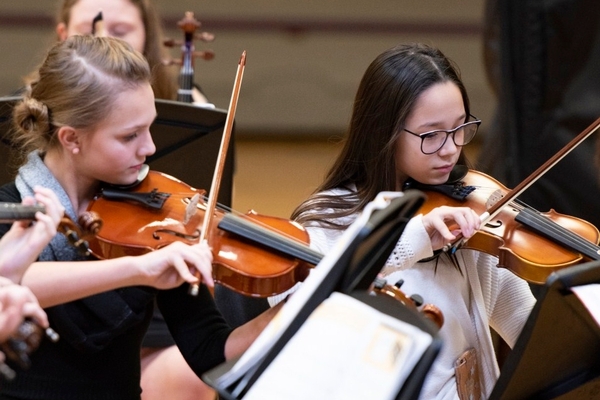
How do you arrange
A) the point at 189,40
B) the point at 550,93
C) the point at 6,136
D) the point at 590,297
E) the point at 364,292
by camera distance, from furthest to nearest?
1. the point at 550,93
2. the point at 189,40
3. the point at 6,136
4. the point at 590,297
5. the point at 364,292

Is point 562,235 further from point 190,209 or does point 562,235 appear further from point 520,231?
point 190,209

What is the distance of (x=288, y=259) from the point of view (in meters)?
1.33

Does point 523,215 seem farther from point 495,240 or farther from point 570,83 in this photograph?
point 570,83

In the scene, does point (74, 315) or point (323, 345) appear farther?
point (74, 315)

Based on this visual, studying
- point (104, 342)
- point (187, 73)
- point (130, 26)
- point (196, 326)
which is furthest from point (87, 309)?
point (130, 26)

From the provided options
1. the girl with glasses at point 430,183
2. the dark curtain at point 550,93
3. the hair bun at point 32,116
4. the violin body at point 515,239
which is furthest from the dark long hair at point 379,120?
the dark curtain at point 550,93

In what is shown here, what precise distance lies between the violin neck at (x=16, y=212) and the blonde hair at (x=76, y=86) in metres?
0.23

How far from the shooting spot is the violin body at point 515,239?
1455mm

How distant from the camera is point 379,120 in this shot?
5.16ft

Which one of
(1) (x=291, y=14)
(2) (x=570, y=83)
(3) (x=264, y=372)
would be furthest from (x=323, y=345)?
(1) (x=291, y=14)

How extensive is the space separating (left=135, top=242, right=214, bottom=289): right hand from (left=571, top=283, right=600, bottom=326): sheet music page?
1.48 ft

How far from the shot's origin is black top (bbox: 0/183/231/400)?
133 cm

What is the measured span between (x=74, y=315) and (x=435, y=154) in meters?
0.64

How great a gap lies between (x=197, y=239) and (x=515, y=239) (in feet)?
1.75
